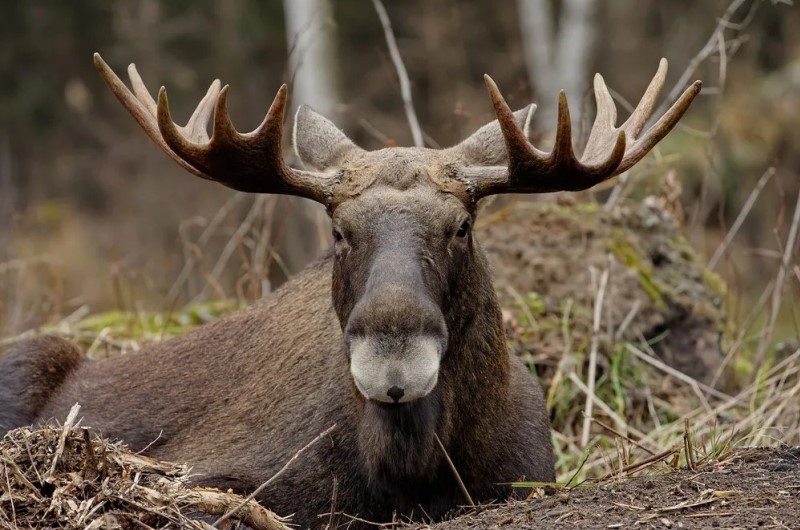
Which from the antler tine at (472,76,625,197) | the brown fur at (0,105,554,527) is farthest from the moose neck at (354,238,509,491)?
the antler tine at (472,76,625,197)

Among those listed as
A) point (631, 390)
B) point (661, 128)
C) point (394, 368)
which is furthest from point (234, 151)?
point (631, 390)

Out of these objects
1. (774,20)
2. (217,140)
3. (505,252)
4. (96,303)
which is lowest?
(96,303)

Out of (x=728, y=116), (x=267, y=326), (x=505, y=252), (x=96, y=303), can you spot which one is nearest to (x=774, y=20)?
(x=728, y=116)

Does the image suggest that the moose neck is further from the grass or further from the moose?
the grass

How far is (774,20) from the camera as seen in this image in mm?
20172

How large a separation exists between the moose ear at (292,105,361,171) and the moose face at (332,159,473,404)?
0.47 meters

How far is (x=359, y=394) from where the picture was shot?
20.2 feet

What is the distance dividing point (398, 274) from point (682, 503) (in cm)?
152

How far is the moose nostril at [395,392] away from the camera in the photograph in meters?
5.27

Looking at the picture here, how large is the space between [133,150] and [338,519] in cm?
2051

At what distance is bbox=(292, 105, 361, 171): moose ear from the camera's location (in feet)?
21.5

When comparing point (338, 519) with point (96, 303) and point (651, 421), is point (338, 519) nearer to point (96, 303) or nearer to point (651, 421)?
point (651, 421)

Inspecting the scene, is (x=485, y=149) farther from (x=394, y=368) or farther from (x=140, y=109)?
(x=140, y=109)

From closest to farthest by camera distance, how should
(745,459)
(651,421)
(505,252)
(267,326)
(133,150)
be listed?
(745,459) → (267,326) → (651,421) → (505,252) → (133,150)
